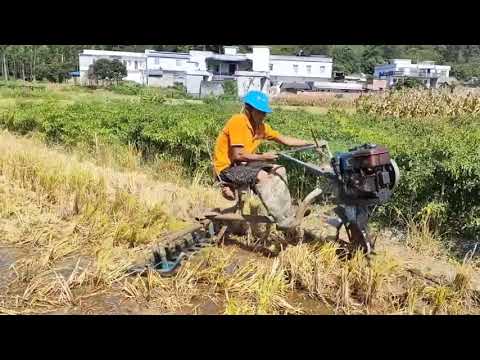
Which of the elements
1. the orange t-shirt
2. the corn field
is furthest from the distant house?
the orange t-shirt

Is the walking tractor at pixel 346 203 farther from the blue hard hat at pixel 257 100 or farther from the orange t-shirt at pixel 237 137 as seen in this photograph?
the blue hard hat at pixel 257 100

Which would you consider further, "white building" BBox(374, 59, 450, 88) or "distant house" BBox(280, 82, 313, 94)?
"white building" BBox(374, 59, 450, 88)

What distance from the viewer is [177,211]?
6273mm

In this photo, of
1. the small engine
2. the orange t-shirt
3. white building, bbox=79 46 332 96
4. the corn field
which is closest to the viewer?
the small engine

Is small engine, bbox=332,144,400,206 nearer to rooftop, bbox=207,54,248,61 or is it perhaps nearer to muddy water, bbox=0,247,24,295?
muddy water, bbox=0,247,24,295

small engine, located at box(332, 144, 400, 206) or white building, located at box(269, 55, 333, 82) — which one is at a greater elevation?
white building, located at box(269, 55, 333, 82)

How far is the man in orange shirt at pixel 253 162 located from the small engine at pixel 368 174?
0.63 metres

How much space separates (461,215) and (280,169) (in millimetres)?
2263

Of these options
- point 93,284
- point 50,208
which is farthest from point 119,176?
point 93,284

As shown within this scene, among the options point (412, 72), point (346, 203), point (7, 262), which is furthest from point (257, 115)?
point (412, 72)

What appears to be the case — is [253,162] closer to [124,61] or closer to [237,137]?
[237,137]

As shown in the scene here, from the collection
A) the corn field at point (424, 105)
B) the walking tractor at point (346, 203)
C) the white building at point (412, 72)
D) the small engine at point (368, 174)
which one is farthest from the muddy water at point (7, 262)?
the white building at point (412, 72)

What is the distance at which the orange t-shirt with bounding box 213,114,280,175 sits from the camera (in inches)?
189

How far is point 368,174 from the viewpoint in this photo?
4168 millimetres
